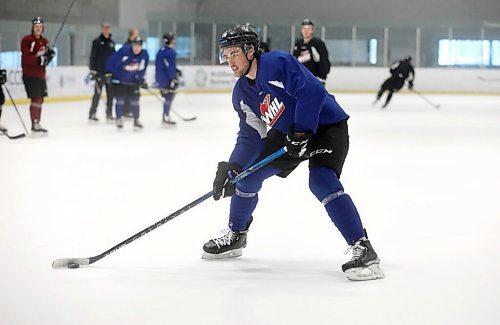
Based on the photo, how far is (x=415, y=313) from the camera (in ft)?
7.96

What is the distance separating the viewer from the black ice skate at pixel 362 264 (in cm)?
282

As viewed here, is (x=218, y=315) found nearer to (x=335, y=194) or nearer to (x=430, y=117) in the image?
(x=335, y=194)

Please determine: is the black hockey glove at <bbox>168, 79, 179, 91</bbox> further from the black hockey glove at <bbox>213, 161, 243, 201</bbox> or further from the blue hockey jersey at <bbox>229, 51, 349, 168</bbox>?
the black hockey glove at <bbox>213, 161, 243, 201</bbox>

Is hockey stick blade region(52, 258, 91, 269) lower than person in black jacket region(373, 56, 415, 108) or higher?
lower

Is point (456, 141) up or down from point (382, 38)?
down

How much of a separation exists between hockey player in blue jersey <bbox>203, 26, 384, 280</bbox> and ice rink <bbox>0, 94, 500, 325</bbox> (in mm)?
210

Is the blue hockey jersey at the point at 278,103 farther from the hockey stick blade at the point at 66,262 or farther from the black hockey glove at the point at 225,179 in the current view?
the hockey stick blade at the point at 66,262

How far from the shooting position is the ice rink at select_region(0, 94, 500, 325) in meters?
2.48

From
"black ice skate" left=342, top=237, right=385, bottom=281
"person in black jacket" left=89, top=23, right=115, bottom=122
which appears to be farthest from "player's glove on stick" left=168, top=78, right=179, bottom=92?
"black ice skate" left=342, top=237, right=385, bottom=281

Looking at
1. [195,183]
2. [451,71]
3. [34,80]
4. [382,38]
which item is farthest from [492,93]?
[195,183]

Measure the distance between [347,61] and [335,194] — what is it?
1671cm

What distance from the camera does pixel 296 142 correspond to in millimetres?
2723

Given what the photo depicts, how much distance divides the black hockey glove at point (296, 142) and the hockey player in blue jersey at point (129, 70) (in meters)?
6.52

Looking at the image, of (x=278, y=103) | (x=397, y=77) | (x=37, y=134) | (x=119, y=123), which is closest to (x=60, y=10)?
(x=397, y=77)
